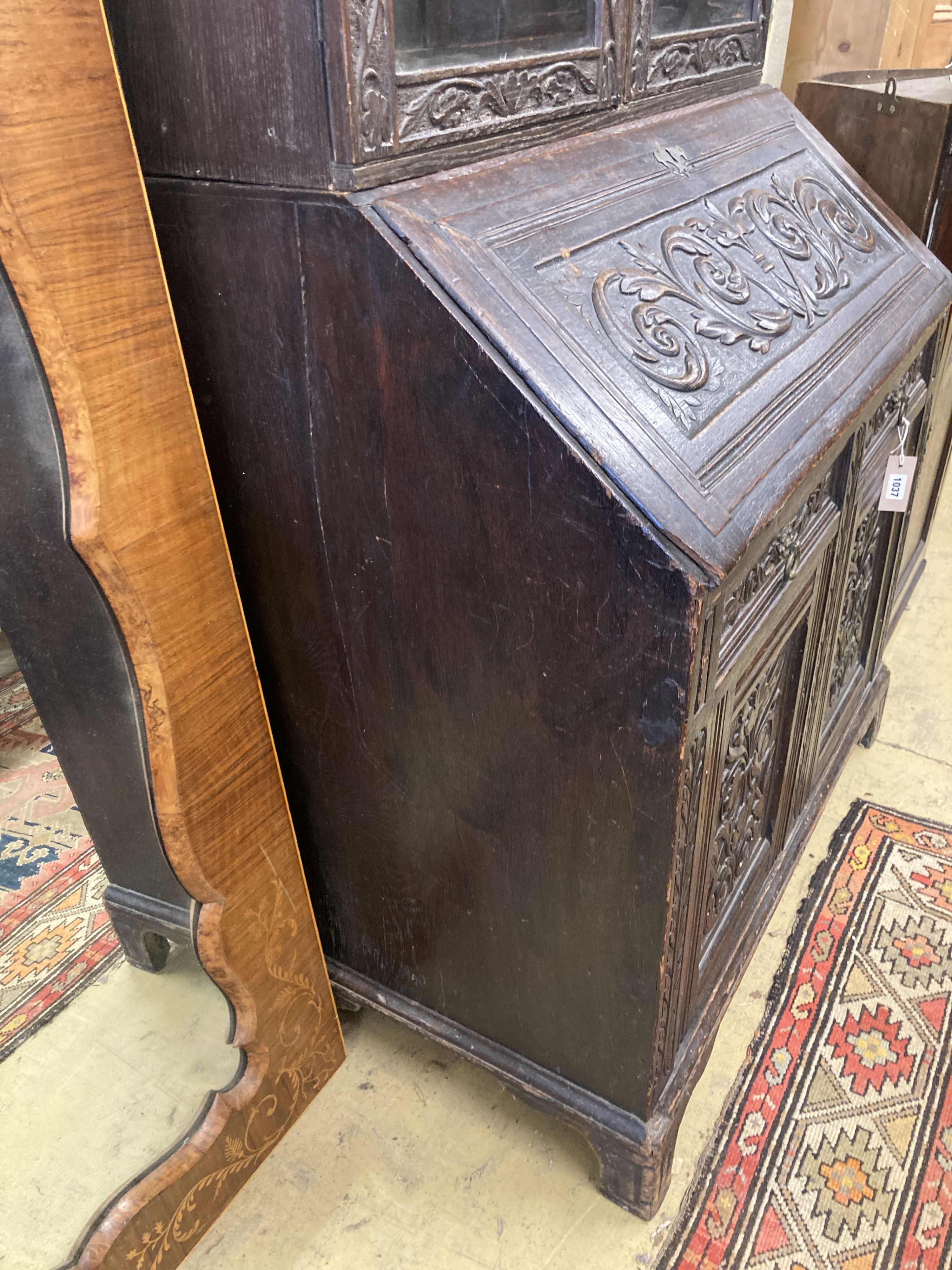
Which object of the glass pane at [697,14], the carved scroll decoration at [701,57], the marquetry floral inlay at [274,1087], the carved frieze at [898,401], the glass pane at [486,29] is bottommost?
the marquetry floral inlay at [274,1087]

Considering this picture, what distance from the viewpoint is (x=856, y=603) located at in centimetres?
180

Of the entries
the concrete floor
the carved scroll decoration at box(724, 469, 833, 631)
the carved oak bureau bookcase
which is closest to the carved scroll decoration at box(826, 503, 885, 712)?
the carved oak bureau bookcase

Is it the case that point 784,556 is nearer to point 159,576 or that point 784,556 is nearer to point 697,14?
point 159,576

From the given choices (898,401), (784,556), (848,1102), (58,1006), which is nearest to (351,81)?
(784,556)

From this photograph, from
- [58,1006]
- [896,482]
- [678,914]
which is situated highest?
[896,482]

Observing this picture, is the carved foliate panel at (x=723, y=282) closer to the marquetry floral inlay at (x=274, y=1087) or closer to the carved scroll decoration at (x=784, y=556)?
the carved scroll decoration at (x=784, y=556)

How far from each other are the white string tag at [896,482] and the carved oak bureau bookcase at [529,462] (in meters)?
0.14

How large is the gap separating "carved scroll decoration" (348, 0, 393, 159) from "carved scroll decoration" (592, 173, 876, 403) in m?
0.26

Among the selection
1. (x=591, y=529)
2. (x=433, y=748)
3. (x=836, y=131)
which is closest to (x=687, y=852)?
(x=433, y=748)

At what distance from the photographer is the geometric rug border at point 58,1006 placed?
1.26 metres

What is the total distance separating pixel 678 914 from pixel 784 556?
0.45 metres

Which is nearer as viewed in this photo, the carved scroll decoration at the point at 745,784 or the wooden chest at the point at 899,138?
the carved scroll decoration at the point at 745,784

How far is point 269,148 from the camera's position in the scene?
0.89m

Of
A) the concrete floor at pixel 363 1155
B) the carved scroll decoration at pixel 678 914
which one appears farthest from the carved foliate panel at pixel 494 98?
the concrete floor at pixel 363 1155
